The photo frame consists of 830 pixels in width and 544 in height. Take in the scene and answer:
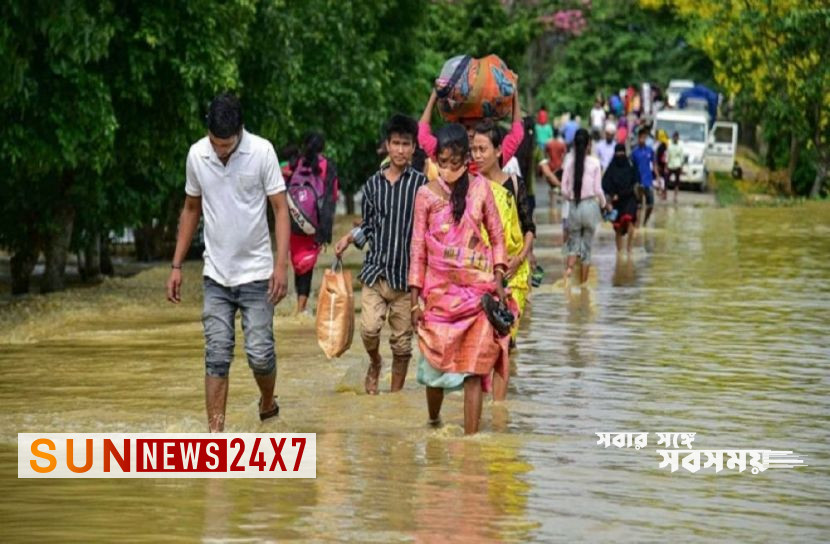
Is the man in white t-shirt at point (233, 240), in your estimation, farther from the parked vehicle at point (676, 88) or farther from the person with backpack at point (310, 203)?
the parked vehicle at point (676, 88)

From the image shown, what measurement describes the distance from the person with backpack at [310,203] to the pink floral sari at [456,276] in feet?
22.0

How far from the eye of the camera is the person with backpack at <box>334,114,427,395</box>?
13211 millimetres

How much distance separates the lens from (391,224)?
1328 centimetres

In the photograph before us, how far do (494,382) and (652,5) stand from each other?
43.5 m

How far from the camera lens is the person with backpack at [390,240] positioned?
43.3 feet

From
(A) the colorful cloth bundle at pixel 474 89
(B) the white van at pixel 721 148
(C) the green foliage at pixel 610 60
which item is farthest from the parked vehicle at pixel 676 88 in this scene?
(A) the colorful cloth bundle at pixel 474 89

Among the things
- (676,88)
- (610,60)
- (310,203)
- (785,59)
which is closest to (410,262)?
(310,203)

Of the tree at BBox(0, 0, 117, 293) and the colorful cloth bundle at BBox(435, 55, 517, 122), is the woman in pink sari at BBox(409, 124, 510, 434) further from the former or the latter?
the tree at BBox(0, 0, 117, 293)

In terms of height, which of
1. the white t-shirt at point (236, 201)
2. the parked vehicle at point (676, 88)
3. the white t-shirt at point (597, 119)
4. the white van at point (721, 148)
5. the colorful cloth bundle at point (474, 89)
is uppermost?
the colorful cloth bundle at point (474, 89)

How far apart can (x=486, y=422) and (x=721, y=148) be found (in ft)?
158

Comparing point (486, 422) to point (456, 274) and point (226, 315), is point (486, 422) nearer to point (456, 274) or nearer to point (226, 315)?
point (456, 274)

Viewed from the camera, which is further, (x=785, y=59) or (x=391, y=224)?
(x=785, y=59)

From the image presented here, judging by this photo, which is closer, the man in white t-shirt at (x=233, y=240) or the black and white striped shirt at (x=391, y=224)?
the man in white t-shirt at (x=233, y=240)

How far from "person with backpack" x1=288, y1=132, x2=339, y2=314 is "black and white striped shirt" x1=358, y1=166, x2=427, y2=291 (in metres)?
4.85
